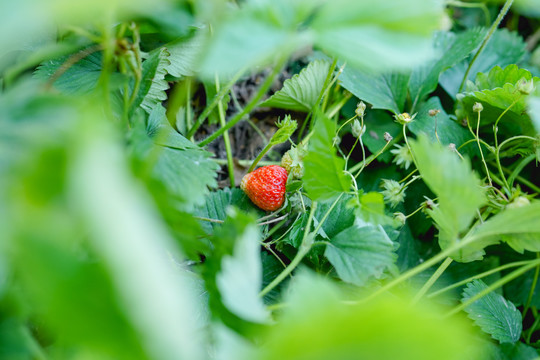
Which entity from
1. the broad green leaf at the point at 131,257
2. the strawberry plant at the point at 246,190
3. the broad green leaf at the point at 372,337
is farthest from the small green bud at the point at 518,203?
the broad green leaf at the point at 131,257

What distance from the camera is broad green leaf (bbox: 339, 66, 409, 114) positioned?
2.54ft

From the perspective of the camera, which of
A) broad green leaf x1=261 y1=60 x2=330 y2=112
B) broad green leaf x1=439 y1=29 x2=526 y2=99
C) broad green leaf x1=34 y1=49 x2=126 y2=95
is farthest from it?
broad green leaf x1=439 y1=29 x2=526 y2=99

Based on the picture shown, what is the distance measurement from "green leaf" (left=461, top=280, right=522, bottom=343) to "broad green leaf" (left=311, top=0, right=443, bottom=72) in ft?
1.44

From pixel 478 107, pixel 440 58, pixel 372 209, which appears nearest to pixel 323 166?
pixel 372 209

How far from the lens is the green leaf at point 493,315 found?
0.65m

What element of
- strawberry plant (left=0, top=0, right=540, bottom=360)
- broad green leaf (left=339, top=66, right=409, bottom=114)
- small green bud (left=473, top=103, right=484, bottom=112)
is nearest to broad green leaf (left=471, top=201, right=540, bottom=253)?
strawberry plant (left=0, top=0, right=540, bottom=360)

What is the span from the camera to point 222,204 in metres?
0.69

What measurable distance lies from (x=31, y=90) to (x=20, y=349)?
220 mm

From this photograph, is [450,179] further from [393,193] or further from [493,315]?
[493,315]

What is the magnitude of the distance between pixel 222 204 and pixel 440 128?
40 centimetres

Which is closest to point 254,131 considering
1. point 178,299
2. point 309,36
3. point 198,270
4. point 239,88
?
point 239,88

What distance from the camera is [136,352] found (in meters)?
0.26

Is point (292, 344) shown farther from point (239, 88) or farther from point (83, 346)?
point (239, 88)

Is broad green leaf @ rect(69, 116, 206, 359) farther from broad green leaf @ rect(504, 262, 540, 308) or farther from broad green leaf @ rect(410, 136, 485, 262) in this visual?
broad green leaf @ rect(504, 262, 540, 308)
